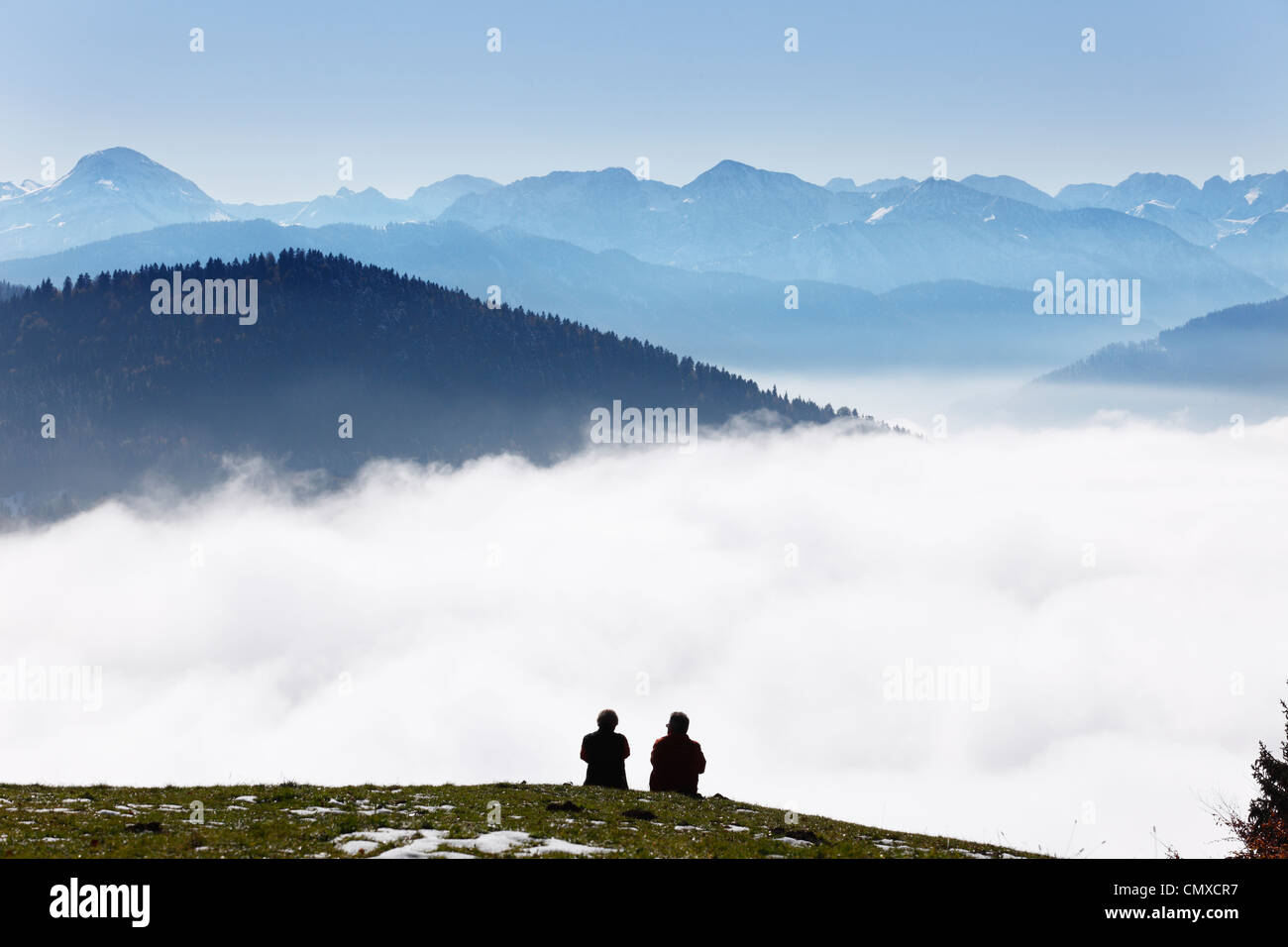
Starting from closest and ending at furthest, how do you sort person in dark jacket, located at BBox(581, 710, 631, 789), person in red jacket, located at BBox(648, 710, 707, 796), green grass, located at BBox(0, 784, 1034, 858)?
green grass, located at BBox(0, 784, 1034, 858) → person in red jacket, located at BBox(648, 710, 707, 796) → person in dark jacket, located at BBox(581, 710, 631, 789)

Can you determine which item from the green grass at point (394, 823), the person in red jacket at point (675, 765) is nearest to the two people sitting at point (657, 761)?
the person in red jacket at point (675, 765)

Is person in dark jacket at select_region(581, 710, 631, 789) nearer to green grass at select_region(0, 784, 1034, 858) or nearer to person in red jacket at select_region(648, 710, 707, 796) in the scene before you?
green grass at select_region(0, 784, 1034, 858)

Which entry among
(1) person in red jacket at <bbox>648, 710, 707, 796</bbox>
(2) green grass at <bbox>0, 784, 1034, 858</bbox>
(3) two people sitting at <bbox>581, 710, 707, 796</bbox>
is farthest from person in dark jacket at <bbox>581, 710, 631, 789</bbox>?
(1) person in red jacket at <bbox>648, 710, 707, 796</bbox>

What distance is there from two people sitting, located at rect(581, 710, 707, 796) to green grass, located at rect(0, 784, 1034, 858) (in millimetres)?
740

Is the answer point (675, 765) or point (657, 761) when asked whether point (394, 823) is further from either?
point (675, 765)

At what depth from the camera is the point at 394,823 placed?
18.4 meters

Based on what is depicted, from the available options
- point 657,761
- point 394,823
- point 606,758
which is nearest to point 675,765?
point 657,761

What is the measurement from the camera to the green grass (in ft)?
52.0

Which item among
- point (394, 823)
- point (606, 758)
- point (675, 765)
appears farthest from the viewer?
point (606, 758)

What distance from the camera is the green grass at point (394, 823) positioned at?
52.0 ft

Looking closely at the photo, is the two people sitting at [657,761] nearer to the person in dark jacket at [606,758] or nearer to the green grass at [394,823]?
the person in dark jacket at [606,758]

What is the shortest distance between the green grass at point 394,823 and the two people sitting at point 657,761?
0.74 m

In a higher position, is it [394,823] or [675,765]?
[394,823]

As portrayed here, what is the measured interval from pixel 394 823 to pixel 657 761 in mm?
8665
